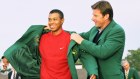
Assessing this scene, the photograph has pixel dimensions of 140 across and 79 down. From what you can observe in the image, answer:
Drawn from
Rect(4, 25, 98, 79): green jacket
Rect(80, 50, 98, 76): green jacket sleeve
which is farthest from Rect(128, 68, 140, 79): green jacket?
Rect(80, 50, 98, 76): green jacket sleeve

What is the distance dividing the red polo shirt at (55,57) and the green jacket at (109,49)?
43 cm

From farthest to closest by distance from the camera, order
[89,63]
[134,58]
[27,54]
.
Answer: [134,58] → [27,54] → [89,63]

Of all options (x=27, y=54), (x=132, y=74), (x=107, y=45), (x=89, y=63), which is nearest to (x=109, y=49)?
(x=107, y=45)

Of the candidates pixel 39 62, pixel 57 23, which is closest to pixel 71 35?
pixel 57 23

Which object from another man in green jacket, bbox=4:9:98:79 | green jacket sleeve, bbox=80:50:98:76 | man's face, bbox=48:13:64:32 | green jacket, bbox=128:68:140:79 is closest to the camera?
green jacket sleeve, bbox=80:50:98:76

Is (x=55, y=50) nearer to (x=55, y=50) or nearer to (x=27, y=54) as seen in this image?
(x=55, y=50)

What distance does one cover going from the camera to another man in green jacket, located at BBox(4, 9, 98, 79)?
26.1ft

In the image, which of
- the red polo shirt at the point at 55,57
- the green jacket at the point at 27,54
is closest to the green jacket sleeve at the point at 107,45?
the red polo shirt at the point at 55,57

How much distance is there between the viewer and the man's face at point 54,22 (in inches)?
318

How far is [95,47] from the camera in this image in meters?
7.59

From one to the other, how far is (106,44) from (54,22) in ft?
3.07

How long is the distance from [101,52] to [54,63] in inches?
31.2

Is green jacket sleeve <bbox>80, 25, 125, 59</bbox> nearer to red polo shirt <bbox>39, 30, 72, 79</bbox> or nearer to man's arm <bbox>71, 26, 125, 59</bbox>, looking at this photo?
man's arm <bbox>71, 26, 125, 59</bbox>

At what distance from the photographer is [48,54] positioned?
8.09m
